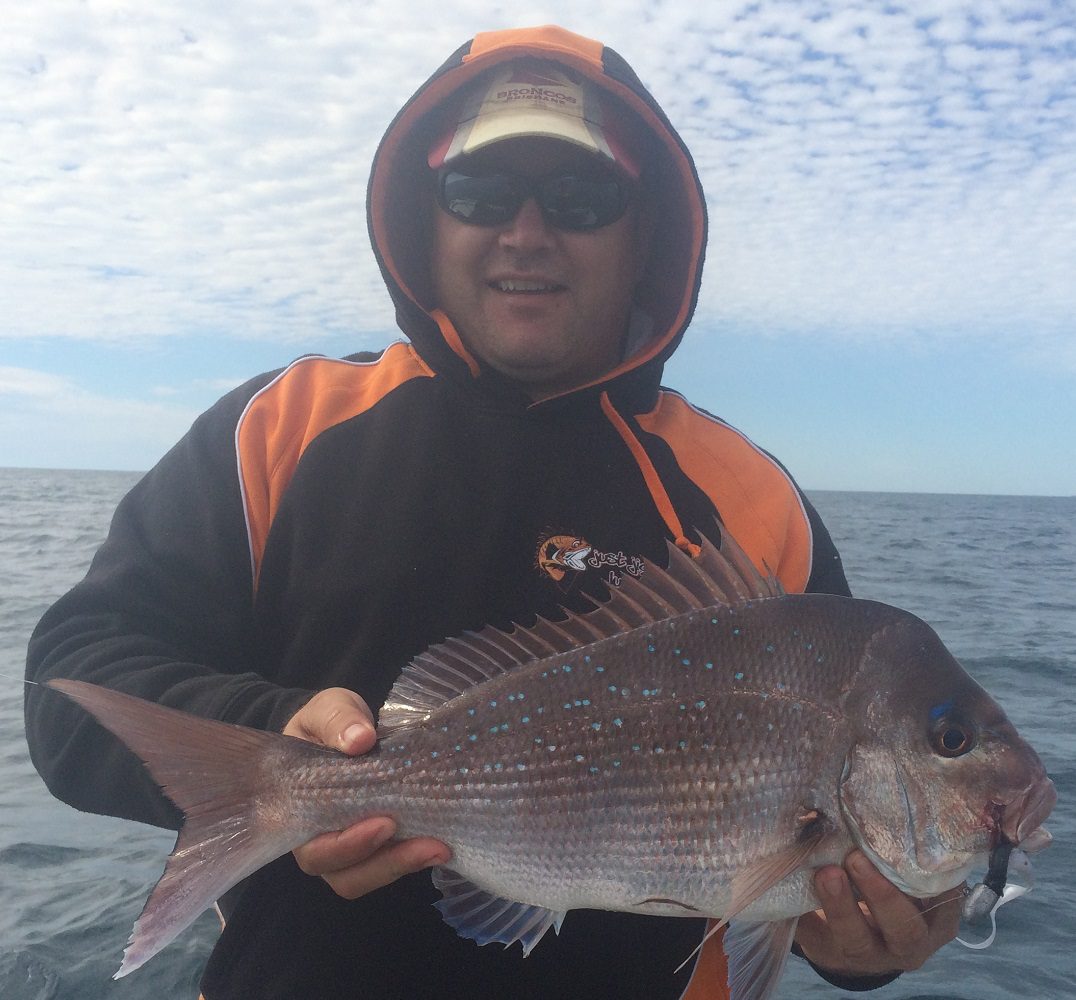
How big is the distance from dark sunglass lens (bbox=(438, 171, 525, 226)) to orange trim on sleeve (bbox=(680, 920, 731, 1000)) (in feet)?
8.37

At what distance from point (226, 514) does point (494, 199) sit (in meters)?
1.42

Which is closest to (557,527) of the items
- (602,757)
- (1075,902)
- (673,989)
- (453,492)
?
(453,492)

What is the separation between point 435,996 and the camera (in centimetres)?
242

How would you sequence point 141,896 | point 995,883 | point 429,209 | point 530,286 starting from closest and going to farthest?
1. point 995,883
2. point 530,286
3. point 429,209
4. point 141,896

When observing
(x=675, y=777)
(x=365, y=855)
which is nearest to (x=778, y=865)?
(x=675, y=777)

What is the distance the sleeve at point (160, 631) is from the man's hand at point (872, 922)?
60.2 inches

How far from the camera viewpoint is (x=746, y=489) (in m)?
3.00

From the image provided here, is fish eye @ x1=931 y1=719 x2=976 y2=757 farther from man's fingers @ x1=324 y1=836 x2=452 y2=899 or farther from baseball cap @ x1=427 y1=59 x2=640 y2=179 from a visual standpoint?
baseball cap @ x1=427 y1=59 x2=640 y2=179

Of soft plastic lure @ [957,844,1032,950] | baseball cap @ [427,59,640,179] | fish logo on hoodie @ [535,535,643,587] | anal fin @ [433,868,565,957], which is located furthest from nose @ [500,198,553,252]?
soft plastic lure @ [957,844,1032,950]

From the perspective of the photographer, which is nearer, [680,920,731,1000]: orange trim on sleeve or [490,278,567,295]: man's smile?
[680,920,731,1000]: orange trim on sleeve

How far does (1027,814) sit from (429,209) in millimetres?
2878

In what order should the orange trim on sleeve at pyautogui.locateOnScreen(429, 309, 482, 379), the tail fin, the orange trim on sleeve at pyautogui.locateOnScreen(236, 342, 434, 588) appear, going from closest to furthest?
the tail fin
the orange trim on sleeve at pyautogui.locateOnScreen(236, 342, 434, 588)
the orange trim on sleeve at pyautogui.locateOnScreen(429, 309, 482, 379)

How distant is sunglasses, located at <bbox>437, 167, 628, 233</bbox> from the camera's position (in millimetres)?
2914

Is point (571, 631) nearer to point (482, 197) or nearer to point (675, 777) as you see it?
point (675, 777)
